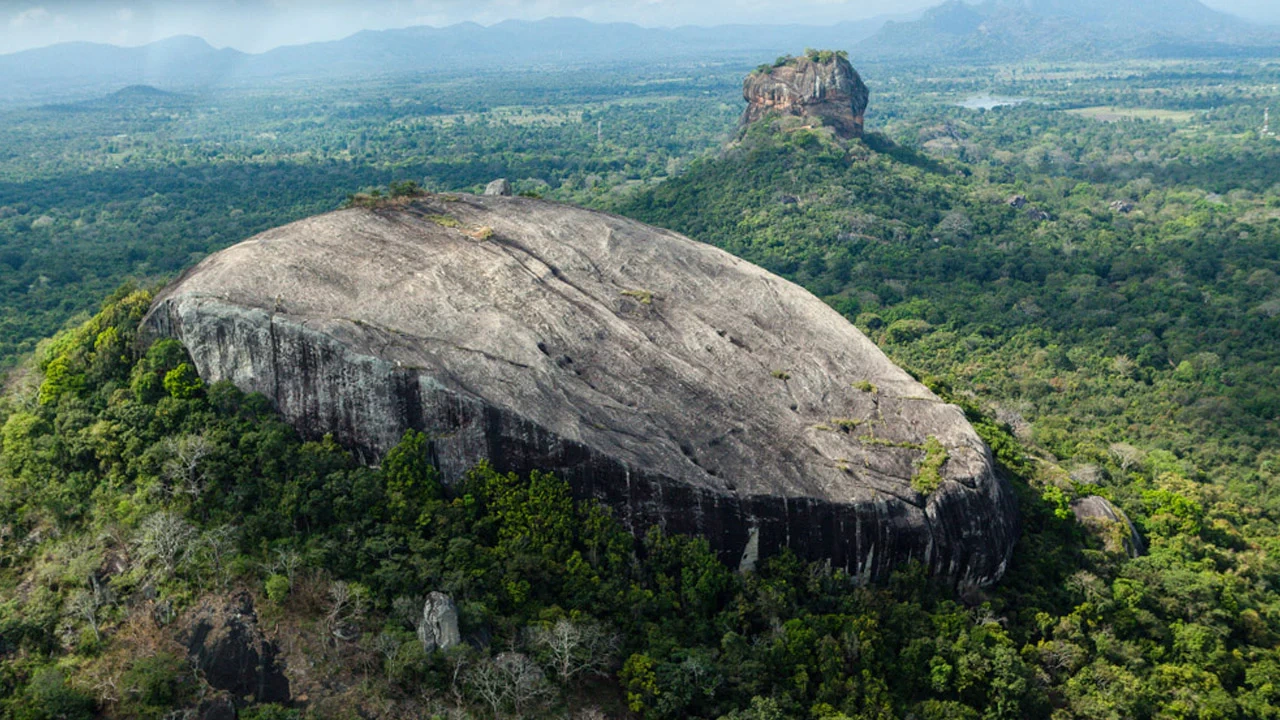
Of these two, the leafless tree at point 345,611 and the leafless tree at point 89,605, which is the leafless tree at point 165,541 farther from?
the leafless tree at point 345,611

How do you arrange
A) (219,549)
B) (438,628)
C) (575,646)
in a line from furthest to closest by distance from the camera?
1. (219,549)
2. (575,646)
3. (438,628)

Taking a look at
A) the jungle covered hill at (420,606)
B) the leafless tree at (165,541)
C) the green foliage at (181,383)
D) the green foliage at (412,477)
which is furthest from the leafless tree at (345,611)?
the green foliage at (181,383)

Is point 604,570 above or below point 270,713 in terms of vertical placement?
above

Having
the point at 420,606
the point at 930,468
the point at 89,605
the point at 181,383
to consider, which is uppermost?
the point at 181,383

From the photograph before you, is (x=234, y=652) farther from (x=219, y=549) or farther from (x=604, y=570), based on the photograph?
(x=604, y=570)

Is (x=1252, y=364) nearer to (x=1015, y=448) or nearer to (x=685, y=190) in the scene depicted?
(x=1015, y=448)

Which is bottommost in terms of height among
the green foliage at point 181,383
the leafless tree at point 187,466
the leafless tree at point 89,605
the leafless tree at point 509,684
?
the leafless tree at point 509,684

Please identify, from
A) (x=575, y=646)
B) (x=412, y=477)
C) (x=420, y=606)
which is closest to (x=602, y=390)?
(x=412, y=477)
